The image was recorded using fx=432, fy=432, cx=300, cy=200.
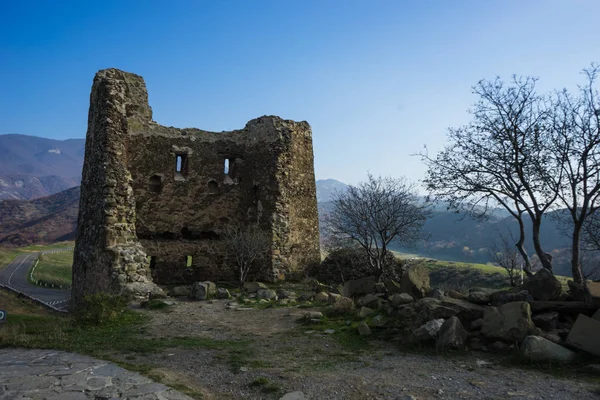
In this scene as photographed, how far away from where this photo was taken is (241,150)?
20.4 m

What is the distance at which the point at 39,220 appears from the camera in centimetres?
10525

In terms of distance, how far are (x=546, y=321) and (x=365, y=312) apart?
3890mm

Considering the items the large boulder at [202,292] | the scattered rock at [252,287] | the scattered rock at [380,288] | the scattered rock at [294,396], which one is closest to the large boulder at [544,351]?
the scattered rock at [294,396]

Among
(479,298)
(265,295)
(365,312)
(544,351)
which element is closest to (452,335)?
(544,351)

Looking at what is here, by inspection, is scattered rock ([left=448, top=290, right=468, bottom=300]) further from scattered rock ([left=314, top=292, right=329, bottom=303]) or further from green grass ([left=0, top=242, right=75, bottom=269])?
green grass ([left=0, top=242, right=75, bottom=269])

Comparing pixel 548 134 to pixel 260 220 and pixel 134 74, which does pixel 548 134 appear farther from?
pixel 134 74

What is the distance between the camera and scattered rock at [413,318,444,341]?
25.5ft

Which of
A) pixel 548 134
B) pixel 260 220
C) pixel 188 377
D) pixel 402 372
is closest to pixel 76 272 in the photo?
pixel 260 220

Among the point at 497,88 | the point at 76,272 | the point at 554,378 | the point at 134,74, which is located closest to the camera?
the point at 554,378

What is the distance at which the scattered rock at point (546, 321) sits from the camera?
796 cm

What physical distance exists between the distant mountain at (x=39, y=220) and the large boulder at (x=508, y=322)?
4011 inches

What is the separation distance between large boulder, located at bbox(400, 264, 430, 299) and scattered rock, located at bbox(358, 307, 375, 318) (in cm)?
122

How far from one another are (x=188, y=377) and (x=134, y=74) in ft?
51.1

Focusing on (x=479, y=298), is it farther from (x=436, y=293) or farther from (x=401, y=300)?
(x=401, y=300)
